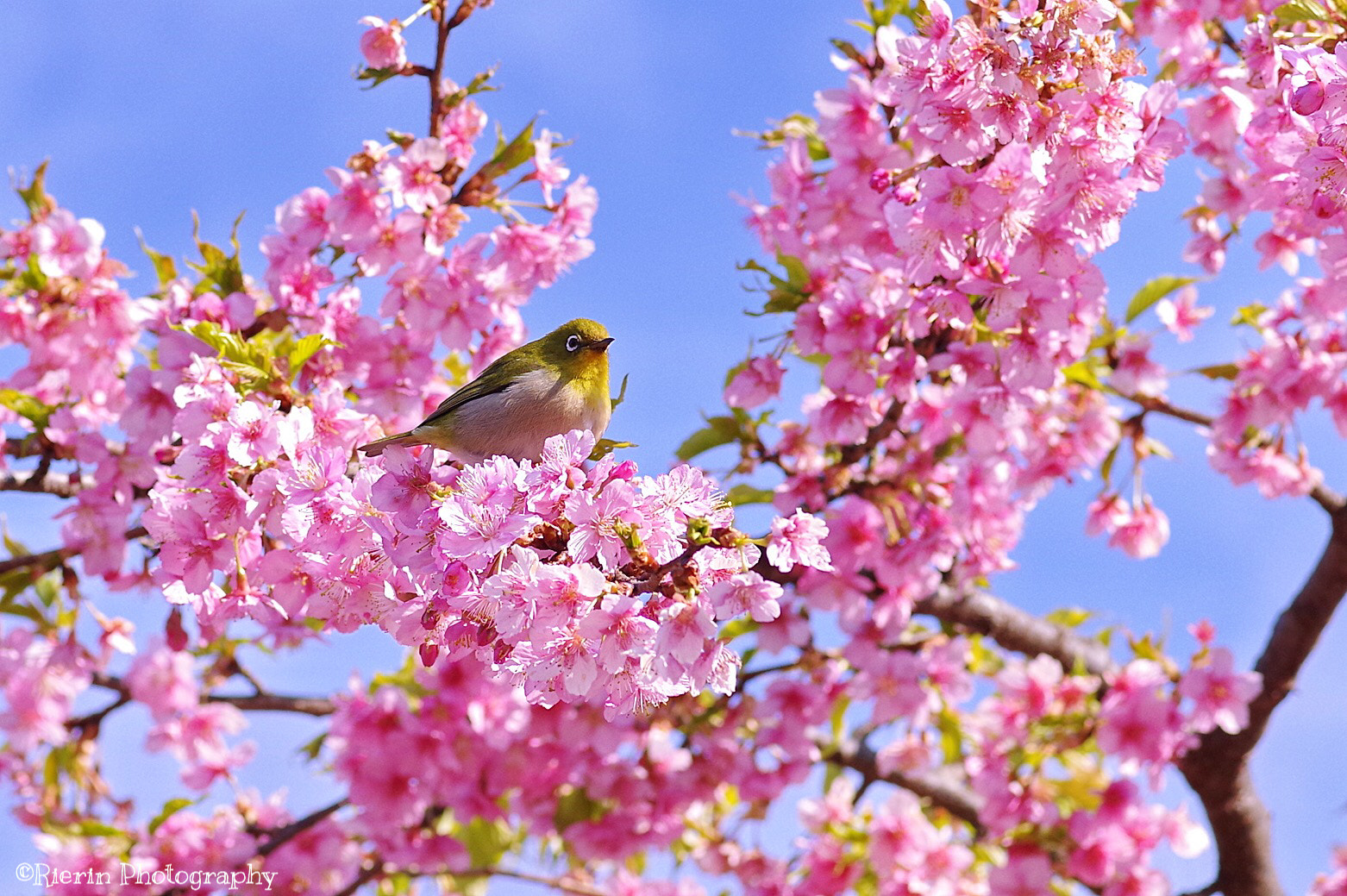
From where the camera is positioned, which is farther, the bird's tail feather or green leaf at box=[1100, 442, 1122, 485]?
green leaf at box=[1100, 442, 1122, 485]

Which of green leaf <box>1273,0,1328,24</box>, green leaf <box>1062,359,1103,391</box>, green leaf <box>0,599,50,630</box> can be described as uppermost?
green leaf <box>1062,359,1103,391</box>

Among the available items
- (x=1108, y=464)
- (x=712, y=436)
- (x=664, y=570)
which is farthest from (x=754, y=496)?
(x=664, y=570)

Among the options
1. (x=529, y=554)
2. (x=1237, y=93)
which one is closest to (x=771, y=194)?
(x=1237, y=93)

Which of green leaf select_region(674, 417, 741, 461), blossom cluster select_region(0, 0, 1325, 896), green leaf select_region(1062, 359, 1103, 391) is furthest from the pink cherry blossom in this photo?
green leaf select_region(1062, 359, 1103, 391)

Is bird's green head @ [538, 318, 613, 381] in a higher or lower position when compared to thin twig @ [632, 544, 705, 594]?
higher

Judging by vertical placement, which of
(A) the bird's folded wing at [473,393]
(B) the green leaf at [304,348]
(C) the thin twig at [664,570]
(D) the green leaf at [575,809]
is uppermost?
(B) the green leaf at [304,348]

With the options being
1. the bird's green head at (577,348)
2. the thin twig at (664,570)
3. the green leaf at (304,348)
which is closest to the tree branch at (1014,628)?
the bird's green head at (577,348)

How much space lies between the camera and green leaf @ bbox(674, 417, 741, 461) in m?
4.16

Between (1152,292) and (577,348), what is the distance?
9.09ft

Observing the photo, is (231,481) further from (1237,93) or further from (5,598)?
(1237,93)

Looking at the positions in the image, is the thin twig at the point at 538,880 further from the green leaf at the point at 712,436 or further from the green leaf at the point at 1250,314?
the green leaf at the point at 1250,314

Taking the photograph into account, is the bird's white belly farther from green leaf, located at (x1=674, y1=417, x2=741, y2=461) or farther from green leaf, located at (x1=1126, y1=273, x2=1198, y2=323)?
green leaf, located at (x1=1126, y1=273, x2=1198, y2=323)

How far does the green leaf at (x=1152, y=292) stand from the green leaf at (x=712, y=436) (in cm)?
181

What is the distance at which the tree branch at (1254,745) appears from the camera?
5.42 m
